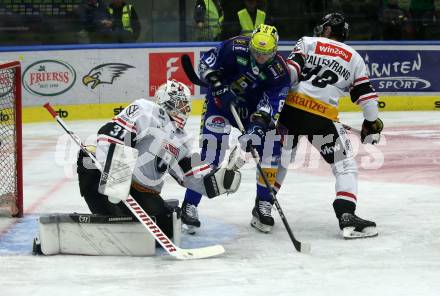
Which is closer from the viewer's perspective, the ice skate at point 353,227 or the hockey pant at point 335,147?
the ice skate at point 353,227

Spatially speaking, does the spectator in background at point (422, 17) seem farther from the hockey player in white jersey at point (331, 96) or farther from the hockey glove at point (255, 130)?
the hockey glove at point (255, 130)

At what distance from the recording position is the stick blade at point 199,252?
503cm

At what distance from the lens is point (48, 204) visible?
264 inches

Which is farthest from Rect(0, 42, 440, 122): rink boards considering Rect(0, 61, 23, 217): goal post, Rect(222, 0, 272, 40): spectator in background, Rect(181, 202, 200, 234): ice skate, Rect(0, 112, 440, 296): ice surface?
Rect(181, 202, 200, 234): ice skate

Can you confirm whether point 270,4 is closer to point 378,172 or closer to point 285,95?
point 378,172

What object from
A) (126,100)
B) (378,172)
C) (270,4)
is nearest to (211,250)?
(378,172)

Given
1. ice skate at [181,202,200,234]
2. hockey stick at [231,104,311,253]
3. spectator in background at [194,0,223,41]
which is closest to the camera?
hockey stick at [231,104,311,253]

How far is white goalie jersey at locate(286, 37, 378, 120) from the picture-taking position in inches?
226

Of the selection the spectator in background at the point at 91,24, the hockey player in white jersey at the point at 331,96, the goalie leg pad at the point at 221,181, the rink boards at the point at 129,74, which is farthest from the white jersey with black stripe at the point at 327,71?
the spectator in background at the point at 91,24

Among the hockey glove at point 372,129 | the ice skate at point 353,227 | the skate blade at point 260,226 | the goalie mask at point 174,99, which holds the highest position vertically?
the goalie mask at point 174,99

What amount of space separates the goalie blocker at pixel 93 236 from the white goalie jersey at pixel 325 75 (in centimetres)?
140

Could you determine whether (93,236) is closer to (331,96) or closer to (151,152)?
(151,152)

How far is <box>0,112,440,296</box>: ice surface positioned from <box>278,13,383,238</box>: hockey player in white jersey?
15.4 inches

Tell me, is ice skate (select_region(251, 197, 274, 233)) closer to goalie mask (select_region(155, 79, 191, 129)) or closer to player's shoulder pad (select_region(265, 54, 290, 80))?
player's shoulder pad (select_region(265, 54, 290, 80))
